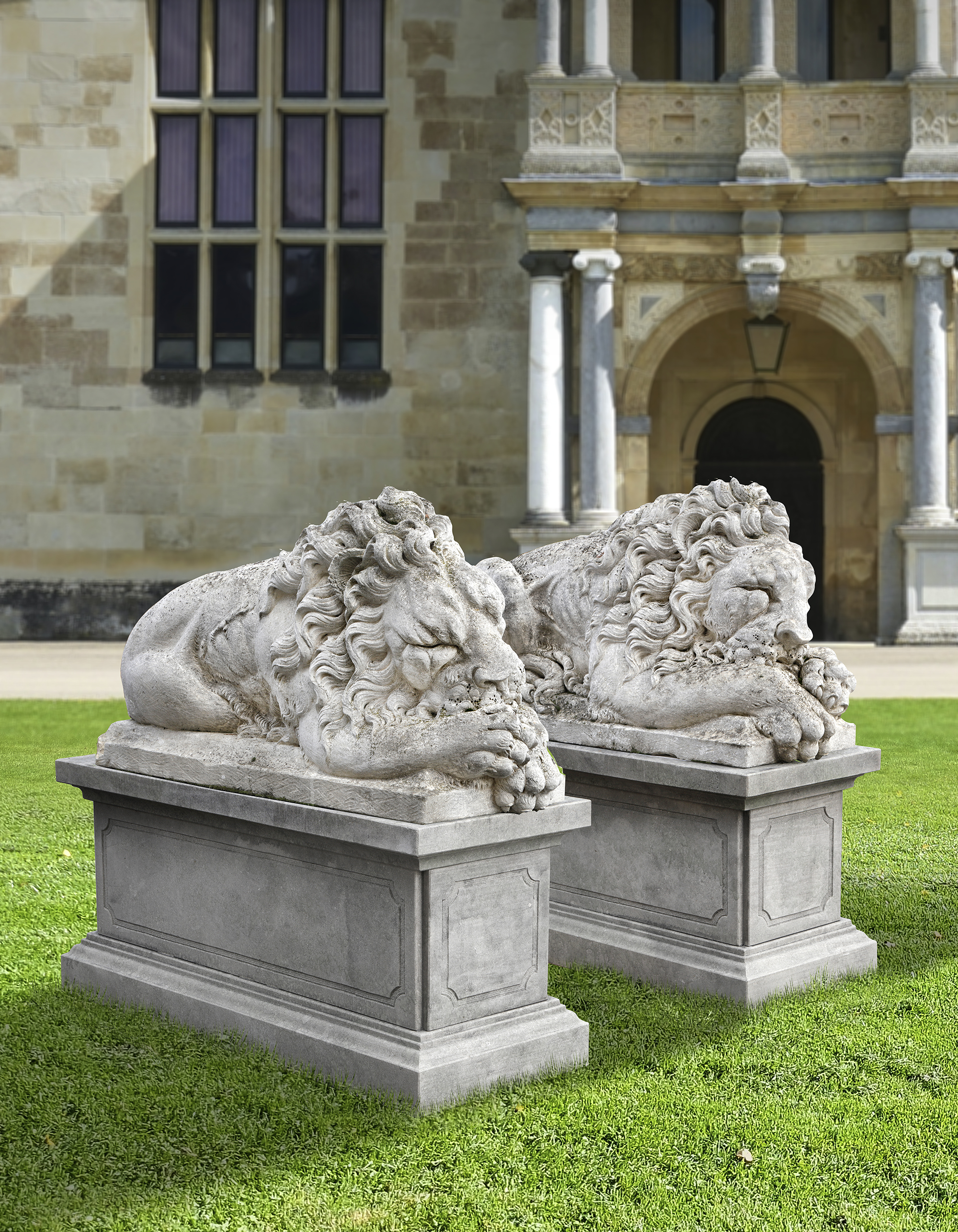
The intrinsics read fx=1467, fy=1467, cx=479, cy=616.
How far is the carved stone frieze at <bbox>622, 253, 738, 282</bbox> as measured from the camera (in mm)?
17828

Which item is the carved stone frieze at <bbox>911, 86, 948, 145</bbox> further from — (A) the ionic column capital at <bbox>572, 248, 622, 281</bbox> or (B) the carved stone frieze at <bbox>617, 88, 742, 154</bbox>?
(A) the ionic column capital at <bbox>572, 248, 622, 281</bbox>

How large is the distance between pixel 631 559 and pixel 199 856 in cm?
186

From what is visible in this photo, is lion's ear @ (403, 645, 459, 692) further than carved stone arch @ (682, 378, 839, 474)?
No

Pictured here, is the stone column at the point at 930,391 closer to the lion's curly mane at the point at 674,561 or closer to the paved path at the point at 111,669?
the paved path at the point at 111,669

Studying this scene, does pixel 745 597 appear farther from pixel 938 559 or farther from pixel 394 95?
pixel 394 95

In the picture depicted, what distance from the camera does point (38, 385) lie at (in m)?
19.4

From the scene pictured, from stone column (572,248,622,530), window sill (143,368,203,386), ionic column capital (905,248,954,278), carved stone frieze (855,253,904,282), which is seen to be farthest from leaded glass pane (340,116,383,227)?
ionic column capital (905,248,954,278)

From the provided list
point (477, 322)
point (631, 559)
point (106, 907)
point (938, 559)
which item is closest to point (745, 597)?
point (631, 559)

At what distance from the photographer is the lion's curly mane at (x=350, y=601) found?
415cm

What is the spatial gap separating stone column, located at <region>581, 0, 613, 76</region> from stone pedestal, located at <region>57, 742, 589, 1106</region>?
14706 mm

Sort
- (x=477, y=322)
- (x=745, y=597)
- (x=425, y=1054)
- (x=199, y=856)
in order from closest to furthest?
1. (x=425, y=1054)
2. (x=199, y=856)
3. (x=745, y=597)
4. (x=477, y=322)

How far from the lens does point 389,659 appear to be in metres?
4.17

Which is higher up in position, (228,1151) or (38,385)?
(38,385)

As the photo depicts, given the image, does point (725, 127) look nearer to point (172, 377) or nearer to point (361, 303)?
point (361, 303)
